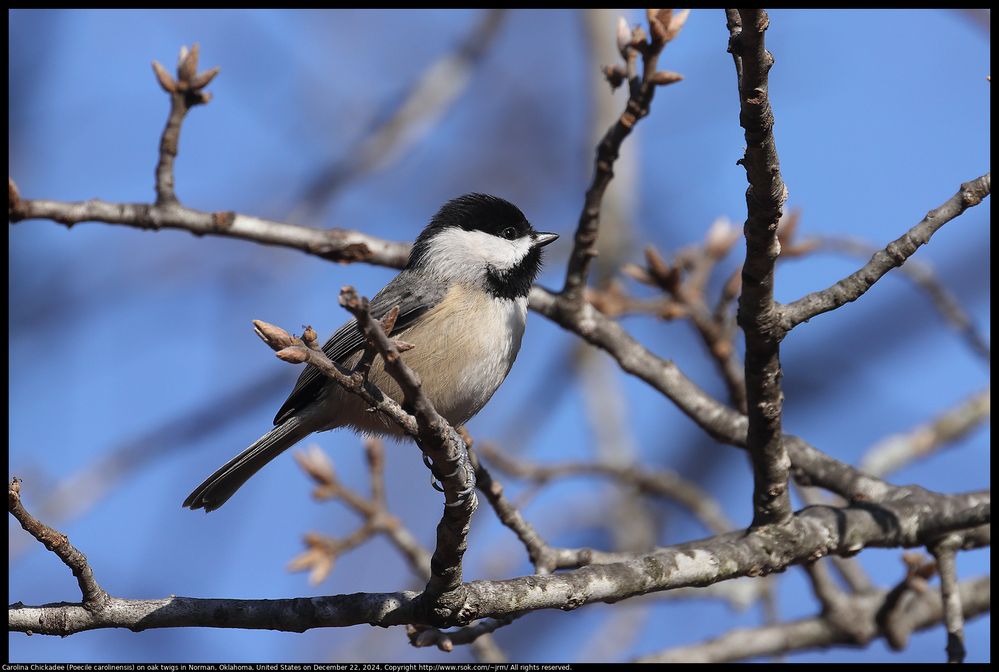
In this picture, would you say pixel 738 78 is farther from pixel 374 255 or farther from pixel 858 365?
pixel 858 365

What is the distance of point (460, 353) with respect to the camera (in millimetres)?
3455

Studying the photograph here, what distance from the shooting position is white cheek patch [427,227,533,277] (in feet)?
12.5

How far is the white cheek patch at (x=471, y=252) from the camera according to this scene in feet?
12.5

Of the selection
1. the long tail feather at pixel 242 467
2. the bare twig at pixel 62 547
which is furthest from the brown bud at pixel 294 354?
the long tail feather at pixel 242 467

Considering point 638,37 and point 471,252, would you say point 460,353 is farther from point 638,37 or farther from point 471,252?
point 638,37

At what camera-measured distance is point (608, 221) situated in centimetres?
621

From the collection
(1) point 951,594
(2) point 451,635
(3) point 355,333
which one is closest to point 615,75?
(3) point 355,333

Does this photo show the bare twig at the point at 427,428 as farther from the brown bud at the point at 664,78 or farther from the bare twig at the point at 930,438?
the bare twig at the point at 930,438

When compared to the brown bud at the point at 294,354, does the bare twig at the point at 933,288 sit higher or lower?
higher

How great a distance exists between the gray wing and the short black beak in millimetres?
603

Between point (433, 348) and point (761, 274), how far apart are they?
1.38 metres

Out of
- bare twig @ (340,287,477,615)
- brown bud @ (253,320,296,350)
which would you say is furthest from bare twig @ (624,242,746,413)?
brown bud @ (253,320,296,350)

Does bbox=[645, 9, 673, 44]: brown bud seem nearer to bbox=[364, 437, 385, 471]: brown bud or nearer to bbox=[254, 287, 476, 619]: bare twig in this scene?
bbox=[254, 287, 476, 619]: bare twig

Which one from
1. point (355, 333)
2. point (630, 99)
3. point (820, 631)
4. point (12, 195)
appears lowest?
point (820, 631)
